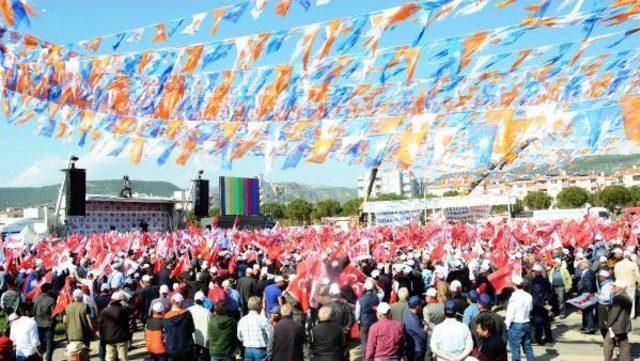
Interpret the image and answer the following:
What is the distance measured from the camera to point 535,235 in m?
21.2

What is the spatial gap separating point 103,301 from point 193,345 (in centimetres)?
318

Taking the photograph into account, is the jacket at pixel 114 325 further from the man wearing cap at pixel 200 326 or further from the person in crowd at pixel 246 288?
the person in crowd at pixel 246 288

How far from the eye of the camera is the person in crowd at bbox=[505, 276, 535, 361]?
8695mm

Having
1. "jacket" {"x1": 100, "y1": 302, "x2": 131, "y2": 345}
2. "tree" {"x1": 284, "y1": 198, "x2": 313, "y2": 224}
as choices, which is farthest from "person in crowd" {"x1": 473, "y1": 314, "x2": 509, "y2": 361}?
"tree" {"x1": 284, "y1": 198, "x2": 313, "y2": 224}

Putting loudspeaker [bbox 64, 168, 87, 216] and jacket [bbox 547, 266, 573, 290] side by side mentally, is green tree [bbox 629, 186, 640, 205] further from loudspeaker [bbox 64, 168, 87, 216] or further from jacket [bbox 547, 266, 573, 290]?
jacket [bbox 547, 266, 573, 290]

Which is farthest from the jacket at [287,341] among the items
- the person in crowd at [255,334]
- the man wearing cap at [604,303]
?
the man wearing cap at [604,303]

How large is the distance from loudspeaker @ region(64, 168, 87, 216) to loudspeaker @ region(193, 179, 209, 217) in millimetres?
13729

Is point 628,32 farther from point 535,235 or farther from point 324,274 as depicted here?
point 535,235

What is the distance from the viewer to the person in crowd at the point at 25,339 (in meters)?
7.64

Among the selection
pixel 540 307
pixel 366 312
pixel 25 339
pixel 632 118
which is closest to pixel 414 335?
pixel 366 312

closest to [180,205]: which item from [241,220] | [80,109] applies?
[241,220]

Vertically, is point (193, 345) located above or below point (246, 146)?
below

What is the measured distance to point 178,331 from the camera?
7914 millimetres

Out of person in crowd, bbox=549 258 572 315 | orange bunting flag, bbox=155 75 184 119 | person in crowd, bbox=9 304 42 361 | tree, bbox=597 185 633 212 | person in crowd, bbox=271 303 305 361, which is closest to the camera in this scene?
person in crowd, bbox=271 303 305 361
